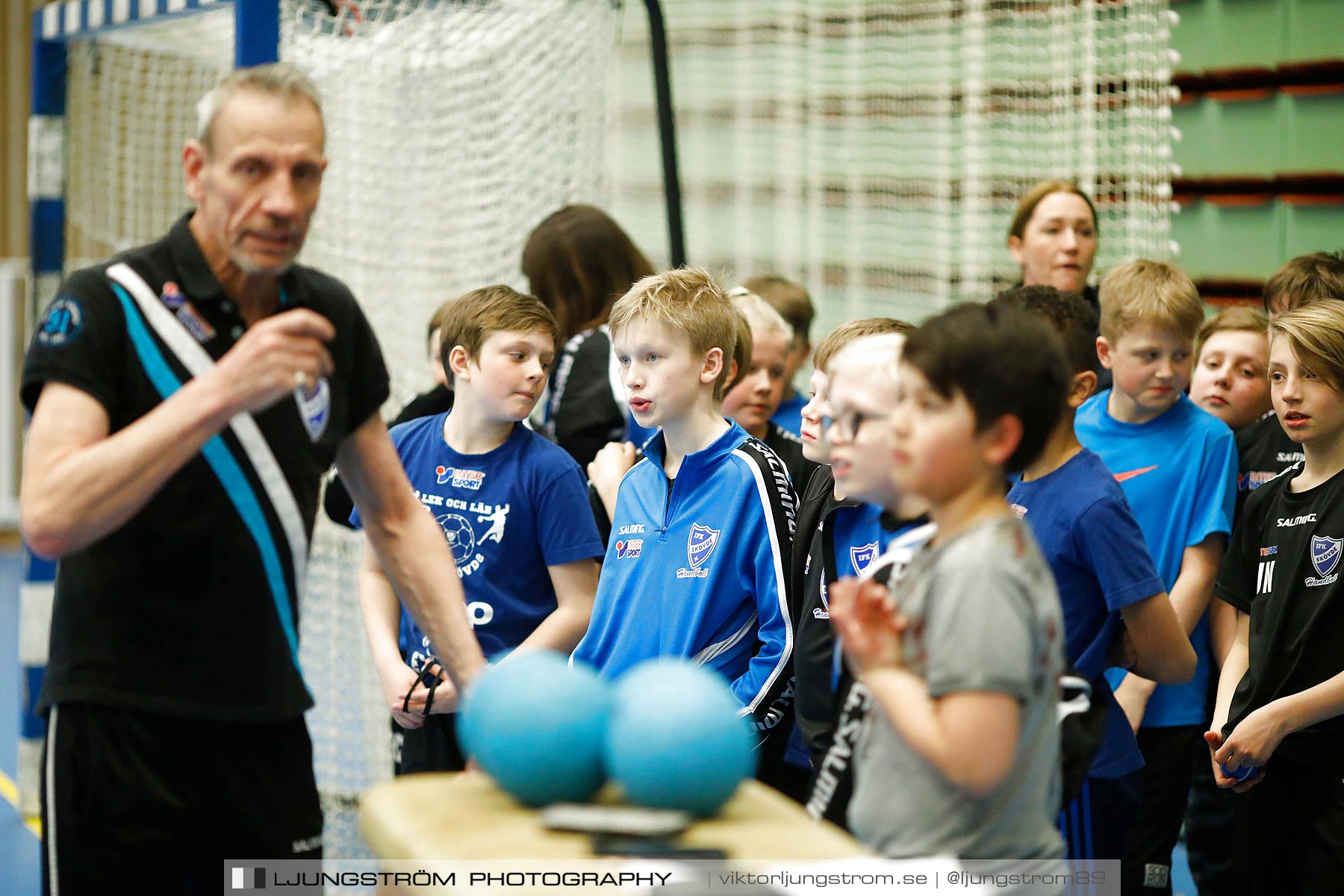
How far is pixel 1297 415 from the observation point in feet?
9.38

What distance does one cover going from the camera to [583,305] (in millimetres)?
3746

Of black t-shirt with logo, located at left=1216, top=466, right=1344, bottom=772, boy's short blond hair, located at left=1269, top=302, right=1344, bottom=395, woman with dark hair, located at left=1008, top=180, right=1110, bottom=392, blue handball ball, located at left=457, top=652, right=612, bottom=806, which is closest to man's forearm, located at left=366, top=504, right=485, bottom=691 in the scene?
blue handball ball, located at left=457, top=652, right=612, bottom=806

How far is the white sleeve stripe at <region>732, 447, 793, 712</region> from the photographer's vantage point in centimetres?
268

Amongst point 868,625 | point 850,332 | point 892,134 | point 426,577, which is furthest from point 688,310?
point 892,134

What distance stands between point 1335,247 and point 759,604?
347 cm

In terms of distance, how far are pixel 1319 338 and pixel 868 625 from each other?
1.75 meters

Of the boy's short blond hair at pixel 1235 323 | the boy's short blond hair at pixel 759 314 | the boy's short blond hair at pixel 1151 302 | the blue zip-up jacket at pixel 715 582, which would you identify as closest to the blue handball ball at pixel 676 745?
the blue zip-up jacket at pixel 715 582

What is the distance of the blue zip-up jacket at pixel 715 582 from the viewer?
8.88 ft

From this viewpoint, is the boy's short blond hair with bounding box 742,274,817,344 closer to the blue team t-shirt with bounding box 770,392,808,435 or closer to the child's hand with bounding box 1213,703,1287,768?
the blue team t-shirt with bounding box 770,392,808,435

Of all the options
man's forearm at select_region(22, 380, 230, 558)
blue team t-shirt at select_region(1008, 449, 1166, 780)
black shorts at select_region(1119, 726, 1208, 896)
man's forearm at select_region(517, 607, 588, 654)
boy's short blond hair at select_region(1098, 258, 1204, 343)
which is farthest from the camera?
boy's short blond hair at select_region(1098, 258, 1204, 343)

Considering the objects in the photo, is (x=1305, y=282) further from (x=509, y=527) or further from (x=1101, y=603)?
(x=509, y=527)

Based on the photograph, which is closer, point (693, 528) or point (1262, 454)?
point (693, 528)

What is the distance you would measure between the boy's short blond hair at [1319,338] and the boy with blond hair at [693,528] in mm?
1146

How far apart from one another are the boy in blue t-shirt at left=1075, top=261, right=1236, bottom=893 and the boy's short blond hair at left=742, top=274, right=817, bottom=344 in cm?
120
